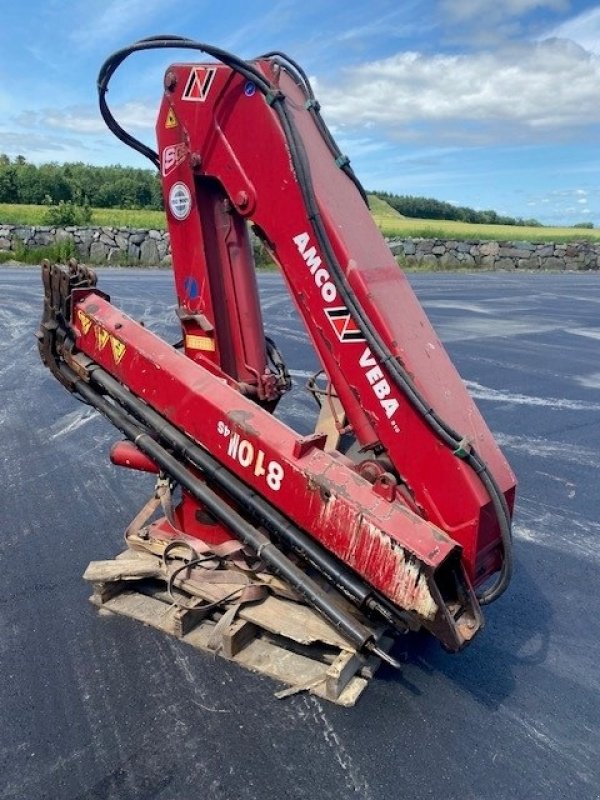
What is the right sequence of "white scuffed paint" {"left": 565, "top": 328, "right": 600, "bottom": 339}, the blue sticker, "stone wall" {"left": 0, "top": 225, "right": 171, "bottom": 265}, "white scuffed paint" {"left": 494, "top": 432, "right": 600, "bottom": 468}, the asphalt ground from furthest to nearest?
"stone wall" {"left": 0, "top": 225, "right": 171, "bottom": 265} < "white scuffed paint" {"left": 565, "top": 328, "right": 600, "bottom": 339} < "white scuffed paint" {"left": 494, "top": 432, "right": 600, "bottom": 468} < the blue sticker < the asphalt ground

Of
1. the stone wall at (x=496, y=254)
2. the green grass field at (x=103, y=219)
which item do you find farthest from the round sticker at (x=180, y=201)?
the green grass field at (x=103, y=219)

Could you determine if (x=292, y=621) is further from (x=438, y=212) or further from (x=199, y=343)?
(x=438, y=212)

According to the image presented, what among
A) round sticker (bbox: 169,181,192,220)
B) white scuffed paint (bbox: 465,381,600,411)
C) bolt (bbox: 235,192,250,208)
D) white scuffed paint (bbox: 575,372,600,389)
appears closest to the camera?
bolt (bbox: 235,192,250,208)

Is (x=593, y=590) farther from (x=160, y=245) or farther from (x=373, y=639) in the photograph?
(x=160, y=245)

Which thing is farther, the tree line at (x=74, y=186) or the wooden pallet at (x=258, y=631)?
the tree line at (x=74, y=186)

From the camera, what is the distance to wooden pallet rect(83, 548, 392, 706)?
2934 mm

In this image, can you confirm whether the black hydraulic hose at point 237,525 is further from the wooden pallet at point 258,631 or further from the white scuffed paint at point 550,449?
the white scuffed paint at point 550,449

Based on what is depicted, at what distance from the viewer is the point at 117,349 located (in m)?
3.43

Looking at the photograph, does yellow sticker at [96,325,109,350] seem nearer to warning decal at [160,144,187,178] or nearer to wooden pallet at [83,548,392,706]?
warning decal at [160,144,187,178]

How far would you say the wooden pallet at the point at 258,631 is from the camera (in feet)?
9.62

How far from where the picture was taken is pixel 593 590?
Result: 3.90 meters

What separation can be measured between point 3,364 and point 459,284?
45.9ft

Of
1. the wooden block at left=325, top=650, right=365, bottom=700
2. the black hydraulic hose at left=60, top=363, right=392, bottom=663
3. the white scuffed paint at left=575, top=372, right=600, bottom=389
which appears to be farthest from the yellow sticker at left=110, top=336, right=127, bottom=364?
the white scuffed paint at left=575, top=372, right=600, bottom=389

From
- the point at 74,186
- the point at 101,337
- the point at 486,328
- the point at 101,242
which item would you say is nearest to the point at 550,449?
the point at 101,337
